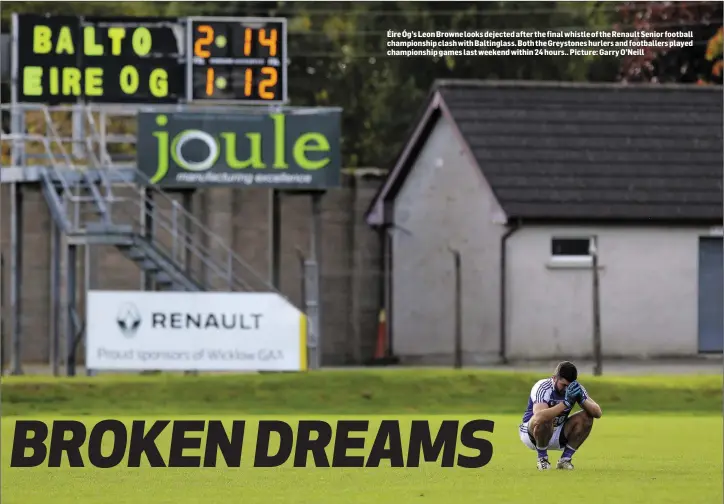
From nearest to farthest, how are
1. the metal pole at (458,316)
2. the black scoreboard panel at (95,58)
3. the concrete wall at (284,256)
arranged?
1. the black scoreboard panel at (95,58)
2. the metal pole at (458,316)
3. the concrete wall at (284,256)

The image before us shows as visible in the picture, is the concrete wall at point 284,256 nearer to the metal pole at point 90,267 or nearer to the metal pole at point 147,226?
the metal pole at point 90,267

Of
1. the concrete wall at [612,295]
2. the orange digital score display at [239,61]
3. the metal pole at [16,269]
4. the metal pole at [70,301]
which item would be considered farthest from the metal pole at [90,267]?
the concrete wall at [612,295]

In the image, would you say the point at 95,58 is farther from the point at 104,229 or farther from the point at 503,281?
the point at 503,281

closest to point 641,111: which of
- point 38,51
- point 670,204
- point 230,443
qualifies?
point 670,204

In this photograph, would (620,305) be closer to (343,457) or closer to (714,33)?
(714,33)

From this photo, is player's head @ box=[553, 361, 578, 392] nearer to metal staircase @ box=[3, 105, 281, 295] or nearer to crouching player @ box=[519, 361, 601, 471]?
crouching player @ box=[519, 361, 601, 471]

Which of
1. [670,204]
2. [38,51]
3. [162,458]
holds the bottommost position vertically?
[162,458]

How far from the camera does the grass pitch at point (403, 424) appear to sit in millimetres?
11922

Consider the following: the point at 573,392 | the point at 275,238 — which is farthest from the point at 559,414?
the point at 275,238

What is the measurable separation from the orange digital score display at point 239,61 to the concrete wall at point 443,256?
14.5 feet

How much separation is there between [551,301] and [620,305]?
1.10 metres

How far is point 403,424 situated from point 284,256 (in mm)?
10291

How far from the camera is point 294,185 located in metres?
25.7

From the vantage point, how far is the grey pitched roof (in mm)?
27078
